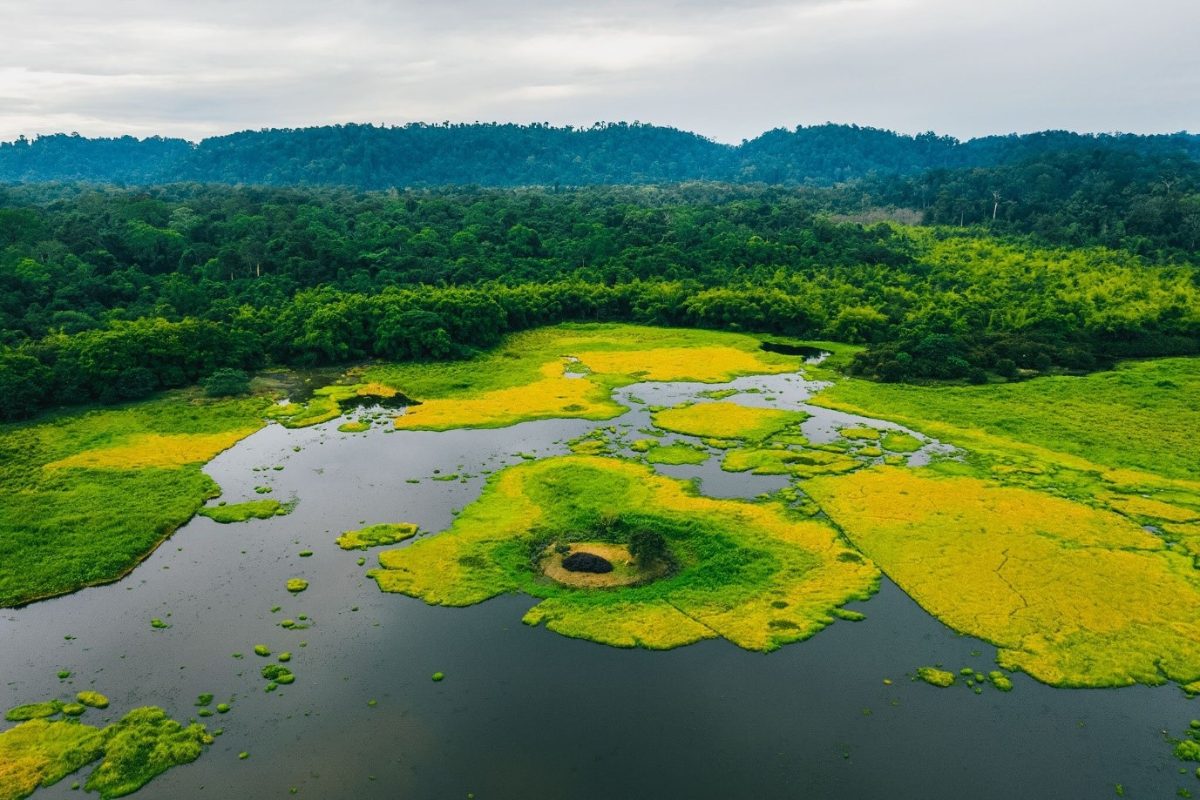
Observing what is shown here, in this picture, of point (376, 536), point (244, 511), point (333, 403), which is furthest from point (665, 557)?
point (333, 403)

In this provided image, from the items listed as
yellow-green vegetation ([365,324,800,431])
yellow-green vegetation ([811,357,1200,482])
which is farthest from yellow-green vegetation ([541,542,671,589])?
yellow-green vegetation ([811,357,1200,482])

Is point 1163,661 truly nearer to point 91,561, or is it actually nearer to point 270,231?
point 91,561

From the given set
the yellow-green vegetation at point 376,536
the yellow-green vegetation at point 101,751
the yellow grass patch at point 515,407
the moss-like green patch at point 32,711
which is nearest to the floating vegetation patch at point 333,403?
the yellow grass patch at point 515,407

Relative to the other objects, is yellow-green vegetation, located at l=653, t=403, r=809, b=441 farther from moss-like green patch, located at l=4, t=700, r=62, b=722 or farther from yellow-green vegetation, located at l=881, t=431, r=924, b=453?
moss-like green patch, located at l=4, t=700, r=62, b=722

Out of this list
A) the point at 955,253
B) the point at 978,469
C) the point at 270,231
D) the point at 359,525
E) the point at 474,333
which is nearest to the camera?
the point at 359,525

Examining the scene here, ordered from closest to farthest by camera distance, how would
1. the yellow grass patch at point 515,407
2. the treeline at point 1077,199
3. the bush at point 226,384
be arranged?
the yellow grass patch at point 515,407, the bush at point 226,384, the treeline at point 1077,199

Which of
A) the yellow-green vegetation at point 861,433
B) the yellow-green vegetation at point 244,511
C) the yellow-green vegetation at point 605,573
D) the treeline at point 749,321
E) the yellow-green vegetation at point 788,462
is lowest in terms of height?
the yellow-green vegetation at point 244,511

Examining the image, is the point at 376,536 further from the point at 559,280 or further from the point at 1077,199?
the point at 1077,199

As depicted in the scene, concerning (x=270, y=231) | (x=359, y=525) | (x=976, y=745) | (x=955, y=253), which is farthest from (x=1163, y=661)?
(x=270, y=231)

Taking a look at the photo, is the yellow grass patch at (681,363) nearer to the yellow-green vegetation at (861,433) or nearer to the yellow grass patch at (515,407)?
the yellow grass patch at (515,407)
